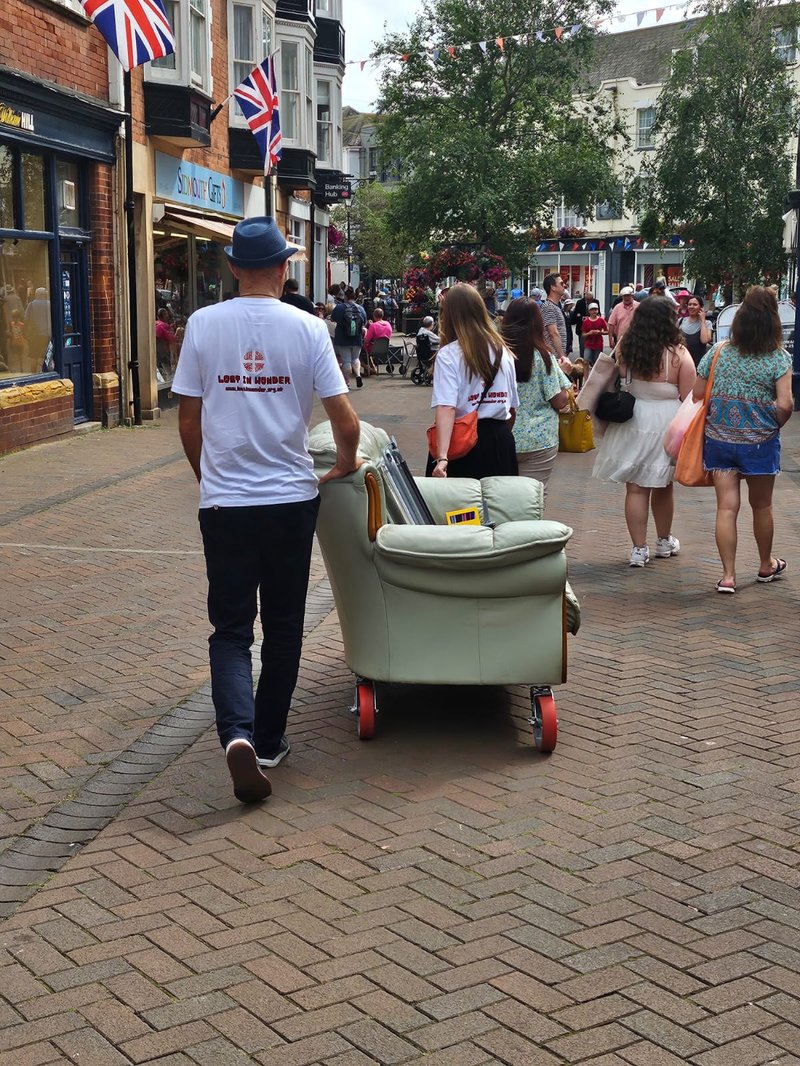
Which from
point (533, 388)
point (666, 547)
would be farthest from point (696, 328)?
point (533, 388)

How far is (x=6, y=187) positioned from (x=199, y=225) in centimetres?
653

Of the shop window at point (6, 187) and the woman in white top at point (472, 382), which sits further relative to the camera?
the shop window at point (6, 187)

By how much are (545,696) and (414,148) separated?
28.7 metres

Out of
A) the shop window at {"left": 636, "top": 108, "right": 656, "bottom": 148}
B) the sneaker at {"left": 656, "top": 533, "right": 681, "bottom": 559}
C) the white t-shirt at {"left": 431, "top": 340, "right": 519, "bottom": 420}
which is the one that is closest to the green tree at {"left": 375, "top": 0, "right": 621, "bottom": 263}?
the sneaker at {"left": 656, "top": 533, "right": 681, "bottom": 559}

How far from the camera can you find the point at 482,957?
3.44 metres

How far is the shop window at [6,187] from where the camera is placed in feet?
45.4

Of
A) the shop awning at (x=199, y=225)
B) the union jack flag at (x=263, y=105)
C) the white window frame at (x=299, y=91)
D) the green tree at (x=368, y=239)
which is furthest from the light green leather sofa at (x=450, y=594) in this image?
the green tree at (x=368, y=239)

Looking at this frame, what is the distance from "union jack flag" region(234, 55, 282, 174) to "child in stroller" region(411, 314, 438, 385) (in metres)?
4.66

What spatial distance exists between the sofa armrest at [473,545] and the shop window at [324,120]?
31.5 metres

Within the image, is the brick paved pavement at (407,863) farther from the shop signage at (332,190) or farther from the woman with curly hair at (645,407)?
the shop signage at (332,190)

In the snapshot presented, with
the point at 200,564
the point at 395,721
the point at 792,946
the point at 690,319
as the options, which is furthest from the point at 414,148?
the point at 792,946

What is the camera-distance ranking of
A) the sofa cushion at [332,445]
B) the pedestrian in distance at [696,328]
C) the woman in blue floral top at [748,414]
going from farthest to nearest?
the pedestrian in distance at [696,328] → the woman in blue floral top at [748,414] → the sofa cushion at [332,445]

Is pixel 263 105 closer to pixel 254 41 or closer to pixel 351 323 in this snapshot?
pixel 351 323

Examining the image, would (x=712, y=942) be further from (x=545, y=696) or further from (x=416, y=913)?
(x=545, y=696)
